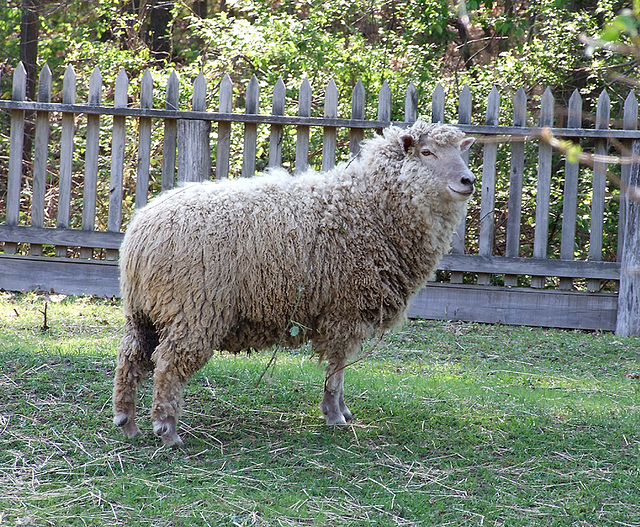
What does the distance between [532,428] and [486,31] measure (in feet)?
30.3

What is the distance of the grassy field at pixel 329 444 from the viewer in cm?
333

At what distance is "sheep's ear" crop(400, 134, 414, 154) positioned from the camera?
447 centimetres

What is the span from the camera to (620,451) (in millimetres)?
4133

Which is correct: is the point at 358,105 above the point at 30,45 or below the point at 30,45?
below

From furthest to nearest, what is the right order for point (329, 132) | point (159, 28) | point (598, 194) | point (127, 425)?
point (159, 28), point (329, 132), point (598, 194), point (127, 425)

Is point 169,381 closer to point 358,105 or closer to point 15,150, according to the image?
point 358,105

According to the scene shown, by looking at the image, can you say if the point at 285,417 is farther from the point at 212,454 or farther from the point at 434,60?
the point at 434,60

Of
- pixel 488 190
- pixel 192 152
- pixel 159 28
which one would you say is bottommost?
pixel 488 190

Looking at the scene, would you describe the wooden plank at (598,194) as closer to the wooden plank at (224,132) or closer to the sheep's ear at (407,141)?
the sheep's ear at (407,141)

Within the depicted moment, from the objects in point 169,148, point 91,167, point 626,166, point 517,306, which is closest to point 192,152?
point 169,148

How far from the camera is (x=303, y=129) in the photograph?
737 centimetres

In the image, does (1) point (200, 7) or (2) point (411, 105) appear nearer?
(2) point (411, 105)

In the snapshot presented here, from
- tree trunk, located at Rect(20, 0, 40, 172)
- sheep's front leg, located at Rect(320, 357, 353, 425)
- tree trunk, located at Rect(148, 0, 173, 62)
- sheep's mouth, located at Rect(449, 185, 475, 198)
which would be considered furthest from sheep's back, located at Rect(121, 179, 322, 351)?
tree trunk, located at Rect(148, 0, 173, 62)

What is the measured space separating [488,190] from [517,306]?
1211 millimetres
